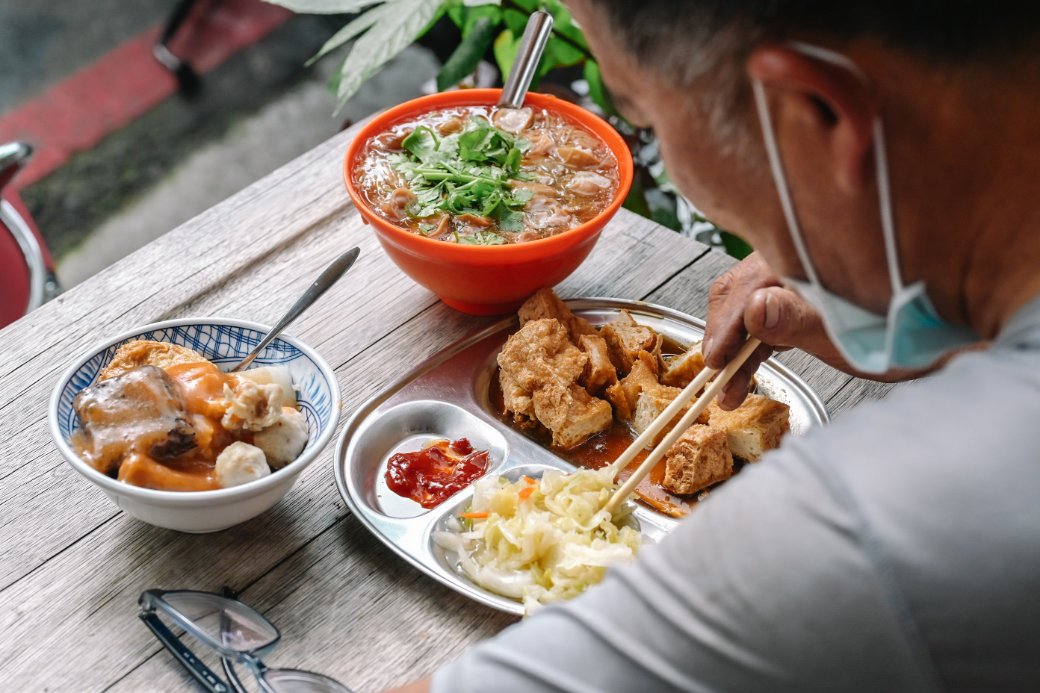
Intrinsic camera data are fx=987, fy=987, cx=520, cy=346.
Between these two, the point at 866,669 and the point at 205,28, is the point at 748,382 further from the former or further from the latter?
the point at 205,28

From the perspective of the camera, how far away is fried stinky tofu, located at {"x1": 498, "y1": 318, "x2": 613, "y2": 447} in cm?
Answer: 189

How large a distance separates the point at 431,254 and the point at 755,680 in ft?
4.13

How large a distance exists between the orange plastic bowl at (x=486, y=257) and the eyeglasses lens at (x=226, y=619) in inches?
31.5

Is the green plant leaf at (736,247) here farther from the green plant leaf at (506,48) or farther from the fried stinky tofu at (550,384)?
the fried stinky tofu at (550,384)

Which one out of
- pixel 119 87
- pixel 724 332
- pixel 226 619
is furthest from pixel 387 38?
pixel 119 87

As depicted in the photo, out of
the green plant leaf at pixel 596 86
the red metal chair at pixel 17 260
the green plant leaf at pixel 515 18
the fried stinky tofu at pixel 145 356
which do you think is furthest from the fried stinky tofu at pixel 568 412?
the red metal chair at pixel 17 260

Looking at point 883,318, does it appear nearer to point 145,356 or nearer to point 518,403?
point 518,403

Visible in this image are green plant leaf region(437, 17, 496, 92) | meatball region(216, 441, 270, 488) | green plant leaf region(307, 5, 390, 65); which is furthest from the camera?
green plant leaf region(437, 17, 496, 92)

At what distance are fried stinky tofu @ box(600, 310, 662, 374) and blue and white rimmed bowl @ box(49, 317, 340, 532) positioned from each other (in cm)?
63

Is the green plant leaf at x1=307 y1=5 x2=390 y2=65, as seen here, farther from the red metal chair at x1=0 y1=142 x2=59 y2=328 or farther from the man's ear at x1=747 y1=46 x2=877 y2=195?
the man's ear at x1=747 y1=46 x2=877 y2=195

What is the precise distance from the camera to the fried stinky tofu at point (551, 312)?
6.77 feet

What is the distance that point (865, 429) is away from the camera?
940mm

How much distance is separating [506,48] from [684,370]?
1.33 metres

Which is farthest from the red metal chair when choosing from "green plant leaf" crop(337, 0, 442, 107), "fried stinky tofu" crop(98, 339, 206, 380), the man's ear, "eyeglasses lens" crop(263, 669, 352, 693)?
the man's ear
